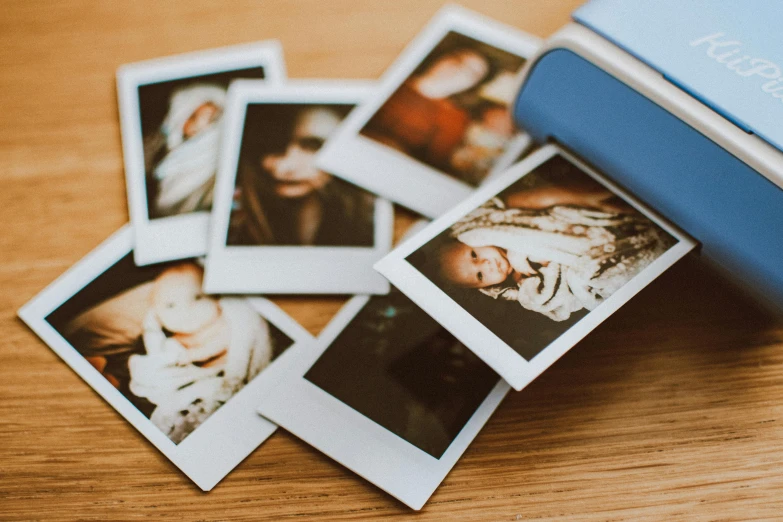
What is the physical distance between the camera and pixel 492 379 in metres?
0.58

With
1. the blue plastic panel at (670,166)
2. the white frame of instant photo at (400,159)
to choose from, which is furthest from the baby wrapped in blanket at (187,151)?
the blue plastic panel at (670,166)

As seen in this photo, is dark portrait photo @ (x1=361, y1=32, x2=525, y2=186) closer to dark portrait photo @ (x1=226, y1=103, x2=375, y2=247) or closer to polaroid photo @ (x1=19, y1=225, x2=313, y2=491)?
dark portrait photo @ (x1=226, y1=103, x2=375, y2=247)

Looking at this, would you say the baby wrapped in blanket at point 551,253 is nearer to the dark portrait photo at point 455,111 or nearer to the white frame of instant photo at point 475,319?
the white frame of instant photo at point 475,319

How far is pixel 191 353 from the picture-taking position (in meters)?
0.61

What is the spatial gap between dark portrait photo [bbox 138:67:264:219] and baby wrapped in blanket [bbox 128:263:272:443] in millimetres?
95

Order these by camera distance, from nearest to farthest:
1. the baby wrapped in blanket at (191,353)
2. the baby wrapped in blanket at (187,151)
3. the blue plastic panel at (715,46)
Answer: the blue plastic panel at (715,46), the baby wrapped in blanket at (191,353), the baby wrapped in blanket at (187,151)

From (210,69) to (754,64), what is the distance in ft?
1.96

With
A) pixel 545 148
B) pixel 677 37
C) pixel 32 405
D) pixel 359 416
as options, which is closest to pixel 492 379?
pixel 359 416

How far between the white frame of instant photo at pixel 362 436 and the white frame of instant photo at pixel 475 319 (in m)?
0.11

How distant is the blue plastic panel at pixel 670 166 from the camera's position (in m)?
0.48

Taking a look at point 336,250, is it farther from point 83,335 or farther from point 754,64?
point 754,64

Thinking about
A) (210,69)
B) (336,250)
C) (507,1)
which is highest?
(507,1)

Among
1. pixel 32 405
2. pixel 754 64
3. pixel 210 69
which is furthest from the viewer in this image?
pixel 210 69

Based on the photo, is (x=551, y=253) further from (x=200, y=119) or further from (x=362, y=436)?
(x=200, y=119)
